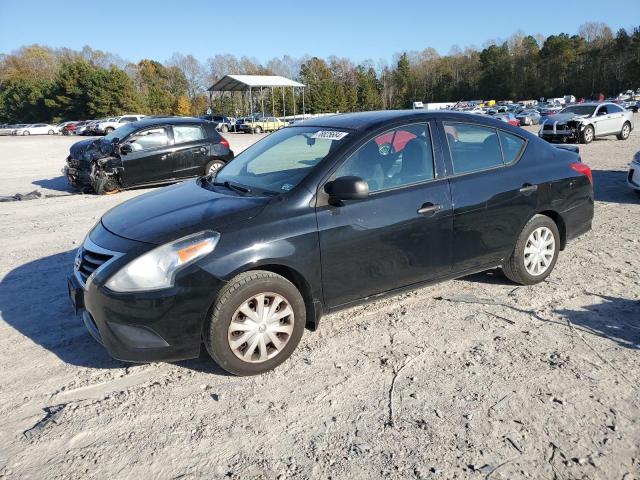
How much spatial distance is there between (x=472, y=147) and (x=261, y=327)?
2.45m

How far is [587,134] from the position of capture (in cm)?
2077

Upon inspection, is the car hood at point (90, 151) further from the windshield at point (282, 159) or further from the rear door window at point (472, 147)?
the rear door window at point (472, 147)

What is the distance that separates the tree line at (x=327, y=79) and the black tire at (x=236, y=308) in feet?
208

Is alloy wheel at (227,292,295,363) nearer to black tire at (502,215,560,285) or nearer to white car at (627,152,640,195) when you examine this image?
black tire at (502,215,560,285)

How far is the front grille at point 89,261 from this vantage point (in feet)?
11.2

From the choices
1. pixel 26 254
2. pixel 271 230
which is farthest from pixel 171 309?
pixel 26 254

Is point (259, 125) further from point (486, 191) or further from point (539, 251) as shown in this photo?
point (486, 191)

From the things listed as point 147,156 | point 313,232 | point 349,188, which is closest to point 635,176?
point 349,188

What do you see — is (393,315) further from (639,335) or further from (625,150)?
(625,150)

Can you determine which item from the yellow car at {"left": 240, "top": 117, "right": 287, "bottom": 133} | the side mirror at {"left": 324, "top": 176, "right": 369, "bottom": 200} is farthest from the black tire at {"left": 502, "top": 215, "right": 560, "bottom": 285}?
the yellow car at {"left": 240, "top": 117, "right": 287, "bottom": 133}

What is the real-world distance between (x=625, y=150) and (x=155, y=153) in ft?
48.7

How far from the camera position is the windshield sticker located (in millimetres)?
4031

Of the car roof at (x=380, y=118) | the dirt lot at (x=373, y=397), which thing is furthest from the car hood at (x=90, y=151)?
the car roof at (x=380, y=118)

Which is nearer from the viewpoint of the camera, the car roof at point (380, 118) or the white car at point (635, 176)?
the car roof at point (380, 118)
